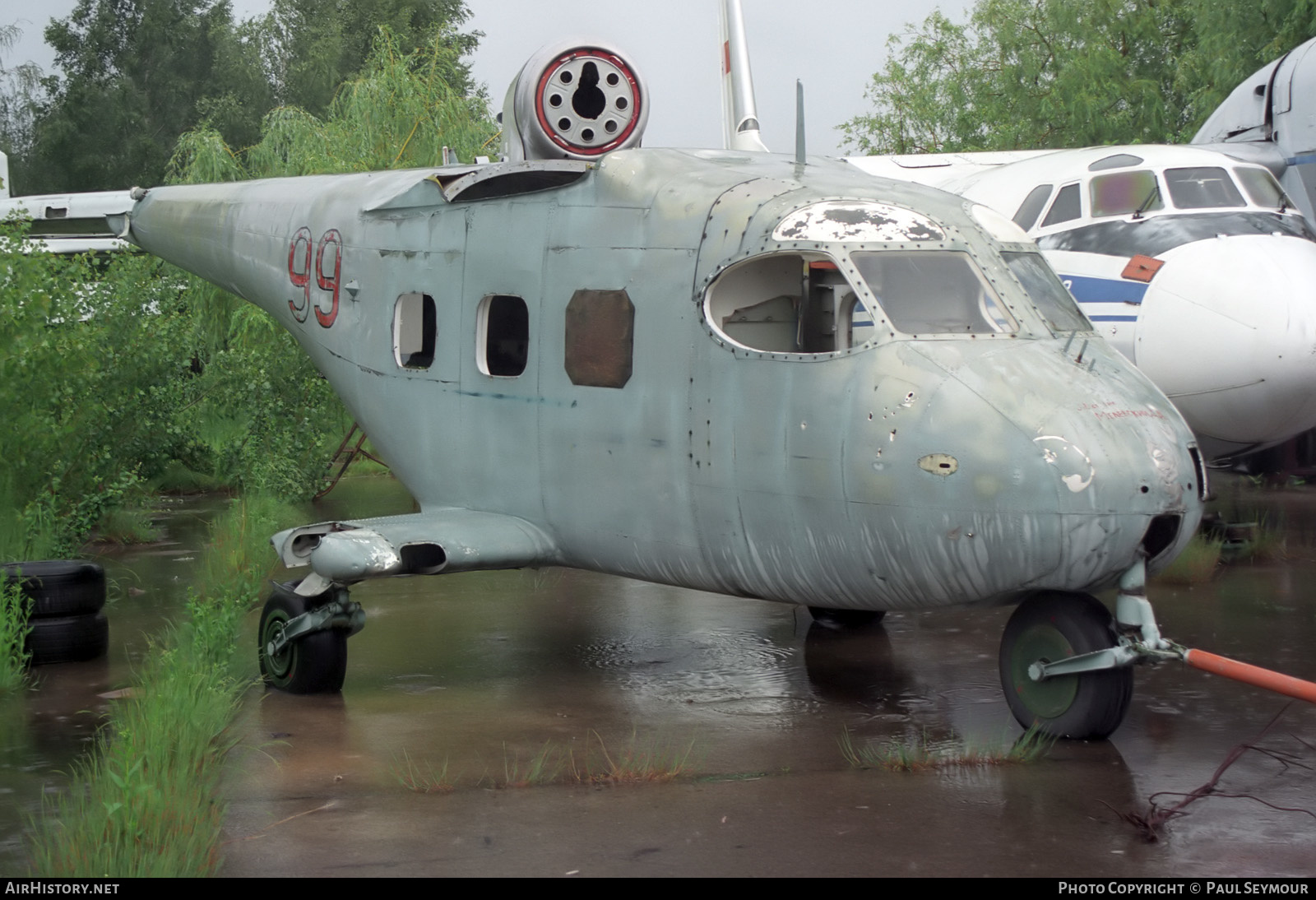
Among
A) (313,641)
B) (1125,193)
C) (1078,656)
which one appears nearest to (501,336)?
(313,641)

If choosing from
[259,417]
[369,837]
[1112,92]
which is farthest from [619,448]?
[1112,92]

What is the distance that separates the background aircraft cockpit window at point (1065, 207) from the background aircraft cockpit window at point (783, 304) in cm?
388

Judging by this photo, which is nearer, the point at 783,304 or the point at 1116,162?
the point at 783,304

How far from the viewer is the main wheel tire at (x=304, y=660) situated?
→ 8.02 meters

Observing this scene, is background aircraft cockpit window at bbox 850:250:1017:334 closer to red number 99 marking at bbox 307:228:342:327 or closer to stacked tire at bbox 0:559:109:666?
red number 99 marking at bbox 307:228:342:327

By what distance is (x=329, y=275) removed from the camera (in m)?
9.73

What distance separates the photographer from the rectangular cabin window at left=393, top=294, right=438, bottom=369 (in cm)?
916

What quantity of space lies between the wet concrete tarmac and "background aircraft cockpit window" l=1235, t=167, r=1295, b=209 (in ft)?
10.2

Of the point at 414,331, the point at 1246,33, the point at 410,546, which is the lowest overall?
the point at 410,546

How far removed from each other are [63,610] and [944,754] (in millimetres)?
→ 5775

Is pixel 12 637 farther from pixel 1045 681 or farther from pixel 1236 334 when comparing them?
pixel 1236 334

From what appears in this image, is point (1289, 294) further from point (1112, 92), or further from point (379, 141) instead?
point (1112, 92)

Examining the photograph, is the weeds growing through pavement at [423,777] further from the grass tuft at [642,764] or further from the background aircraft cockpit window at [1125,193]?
the background aircraft cockpit window at [1125,193]
